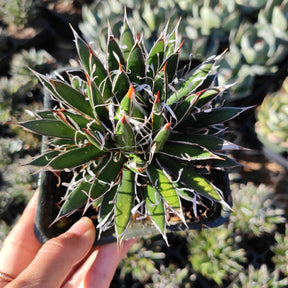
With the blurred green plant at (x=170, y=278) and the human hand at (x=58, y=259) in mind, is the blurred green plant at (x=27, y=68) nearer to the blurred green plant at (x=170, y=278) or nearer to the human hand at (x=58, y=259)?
the human hand at (x=58, y=259)

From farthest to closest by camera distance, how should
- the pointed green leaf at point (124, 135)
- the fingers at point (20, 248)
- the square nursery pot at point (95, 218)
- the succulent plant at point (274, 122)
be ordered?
1. the succulent plant at point (274, 122)
2. the fingers at point (20, 248)
3. the square nursery pot at point (95, 218)
4. the pointed green leaf at point (124, 135)

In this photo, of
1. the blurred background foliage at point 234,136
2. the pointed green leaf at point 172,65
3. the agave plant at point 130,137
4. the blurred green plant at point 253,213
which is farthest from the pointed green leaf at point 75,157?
the blurred green plant at point 253,213

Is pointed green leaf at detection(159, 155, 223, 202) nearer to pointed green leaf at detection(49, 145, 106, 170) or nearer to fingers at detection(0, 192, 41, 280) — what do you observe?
pointed green leaf at detection(49, 145, 106, 170)

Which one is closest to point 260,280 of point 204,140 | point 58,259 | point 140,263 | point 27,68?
point 140,263

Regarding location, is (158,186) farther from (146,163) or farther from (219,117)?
(219,117)

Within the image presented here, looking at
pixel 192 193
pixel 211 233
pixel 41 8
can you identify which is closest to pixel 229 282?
pixel 211 233

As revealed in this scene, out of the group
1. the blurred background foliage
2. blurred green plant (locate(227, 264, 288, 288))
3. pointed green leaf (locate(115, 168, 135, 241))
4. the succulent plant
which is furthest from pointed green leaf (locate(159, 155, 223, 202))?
the succulent plant

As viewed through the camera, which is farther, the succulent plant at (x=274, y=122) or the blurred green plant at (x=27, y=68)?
the blurred green plant at (x=27, y=68)
